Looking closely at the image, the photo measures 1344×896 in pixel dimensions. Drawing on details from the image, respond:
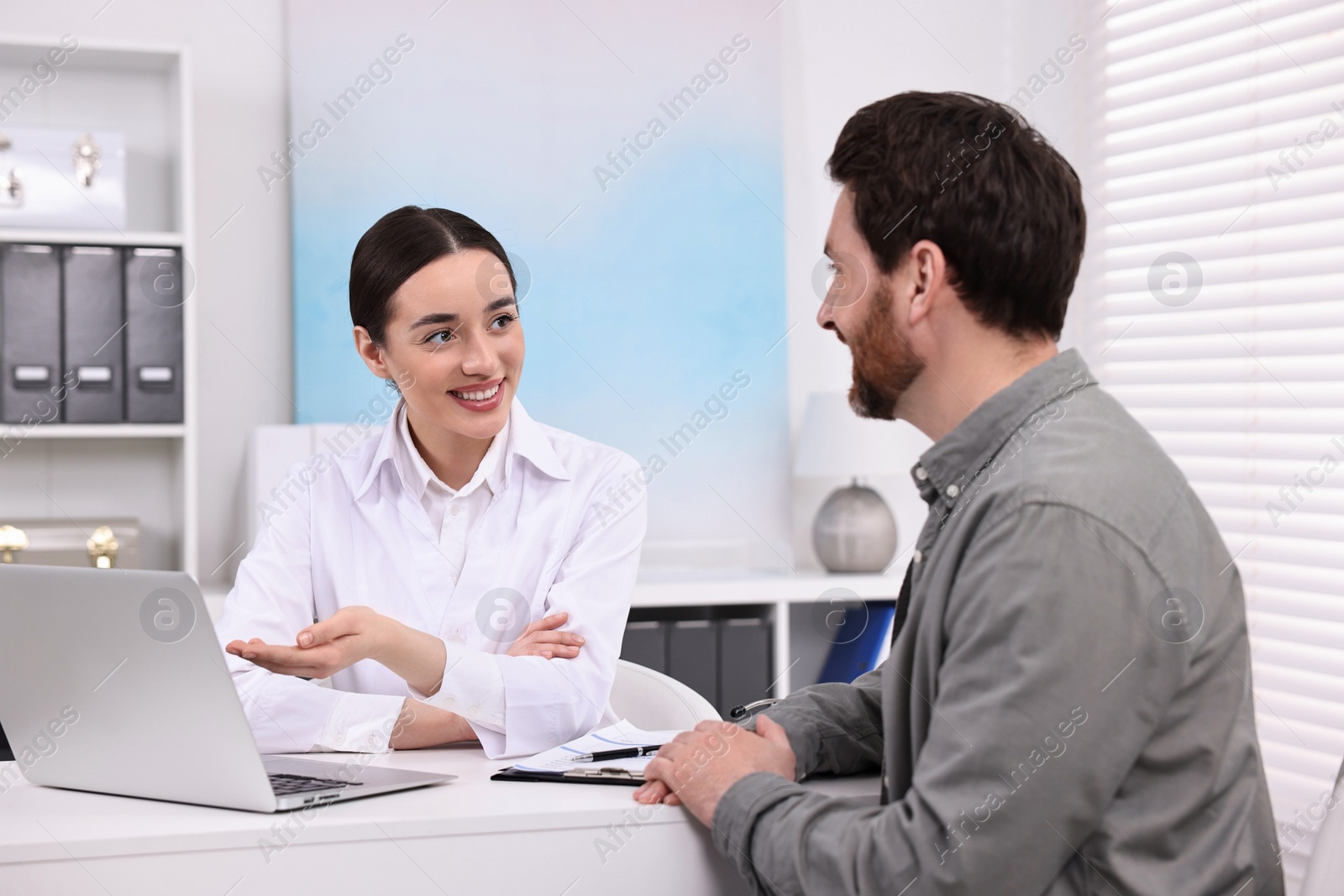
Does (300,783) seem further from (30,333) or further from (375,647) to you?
(30,333)

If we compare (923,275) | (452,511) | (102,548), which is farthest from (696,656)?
(923,275)

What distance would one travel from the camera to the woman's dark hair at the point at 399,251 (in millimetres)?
1751

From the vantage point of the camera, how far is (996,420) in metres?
1.10

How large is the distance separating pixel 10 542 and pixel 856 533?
2.06m

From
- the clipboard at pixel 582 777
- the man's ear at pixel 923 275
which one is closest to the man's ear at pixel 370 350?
the clipboard at pixel 582 777

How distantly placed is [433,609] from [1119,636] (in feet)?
3.44

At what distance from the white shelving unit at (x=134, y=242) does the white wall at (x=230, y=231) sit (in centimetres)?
9

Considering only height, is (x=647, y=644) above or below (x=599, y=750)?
below

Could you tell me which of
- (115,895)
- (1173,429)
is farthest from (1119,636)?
(1173,429)

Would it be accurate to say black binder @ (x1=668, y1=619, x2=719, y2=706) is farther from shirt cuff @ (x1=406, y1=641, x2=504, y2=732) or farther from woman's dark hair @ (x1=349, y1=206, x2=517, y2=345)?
shirt cuff @ (x1=406, y1=641, x2=504, y2=732)

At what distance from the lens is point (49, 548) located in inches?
109

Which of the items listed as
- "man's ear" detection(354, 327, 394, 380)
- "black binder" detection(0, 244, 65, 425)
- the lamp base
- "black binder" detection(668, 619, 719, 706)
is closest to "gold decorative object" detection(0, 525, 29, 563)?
"black binder" detection(0, 244, 65, 425)

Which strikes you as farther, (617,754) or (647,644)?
(647,644)

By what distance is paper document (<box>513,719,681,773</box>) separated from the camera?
1225mm
